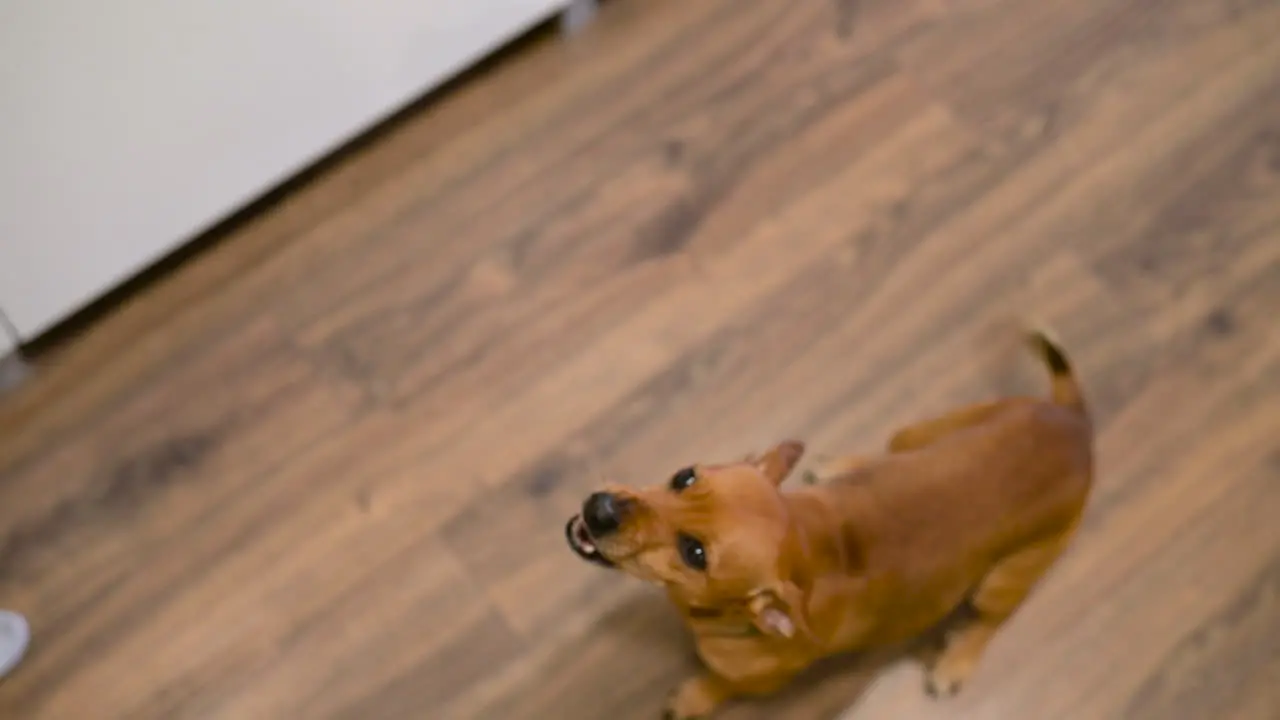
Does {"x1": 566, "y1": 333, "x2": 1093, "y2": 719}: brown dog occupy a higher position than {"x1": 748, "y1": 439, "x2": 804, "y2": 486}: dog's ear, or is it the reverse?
{"x1": 748, "y1": 439, "x2": 804, "y2": 486}: dog's ear

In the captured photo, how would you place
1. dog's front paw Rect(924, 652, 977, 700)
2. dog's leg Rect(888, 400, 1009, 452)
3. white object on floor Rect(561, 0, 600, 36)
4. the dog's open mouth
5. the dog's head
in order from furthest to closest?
1. white object on floor Rect(561, 0, 600, 36)
2. dog's front paw Rect(924, 652, 977, 700)
3. dog's leg Rect(888, 400, 1009, 452)
4. the dog's open mouth
5. the dog's head

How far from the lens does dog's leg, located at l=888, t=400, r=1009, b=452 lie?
1.48m

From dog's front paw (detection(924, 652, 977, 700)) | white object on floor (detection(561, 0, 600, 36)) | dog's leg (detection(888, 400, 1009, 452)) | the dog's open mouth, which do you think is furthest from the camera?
white object on floor (detection(561, 0, 600, 36))

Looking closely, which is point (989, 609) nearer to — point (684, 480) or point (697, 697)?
point (697, 697)

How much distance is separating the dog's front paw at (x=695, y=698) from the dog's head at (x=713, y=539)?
244mm

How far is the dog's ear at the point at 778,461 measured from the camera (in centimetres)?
138

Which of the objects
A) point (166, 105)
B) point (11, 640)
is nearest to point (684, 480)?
point (166, 105)

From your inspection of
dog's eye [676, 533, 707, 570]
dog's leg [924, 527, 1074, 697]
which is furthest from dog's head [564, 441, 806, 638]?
dog's leg [924, 527, 1074, 697]

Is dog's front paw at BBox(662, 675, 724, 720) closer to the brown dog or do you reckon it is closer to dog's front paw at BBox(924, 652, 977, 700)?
the brown dog

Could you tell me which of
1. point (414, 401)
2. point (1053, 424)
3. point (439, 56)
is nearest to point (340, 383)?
point (414, 401)

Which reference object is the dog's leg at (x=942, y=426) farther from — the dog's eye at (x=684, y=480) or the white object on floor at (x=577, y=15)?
the white object on floor at (x=577, y=15)

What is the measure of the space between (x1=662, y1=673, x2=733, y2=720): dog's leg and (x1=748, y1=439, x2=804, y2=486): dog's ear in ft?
0.97

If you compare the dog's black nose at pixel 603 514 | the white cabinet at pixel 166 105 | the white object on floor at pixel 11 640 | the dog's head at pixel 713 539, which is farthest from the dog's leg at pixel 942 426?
the white object on floor at pixel 11 640

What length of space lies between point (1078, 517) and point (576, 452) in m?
0.65
